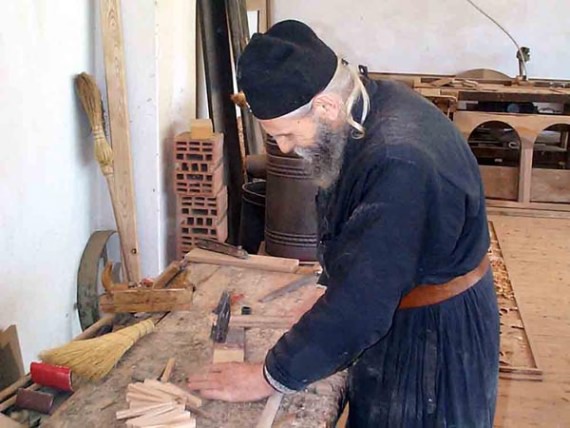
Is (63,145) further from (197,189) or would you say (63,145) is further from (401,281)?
(401,281)

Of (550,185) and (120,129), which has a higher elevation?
(120,129)

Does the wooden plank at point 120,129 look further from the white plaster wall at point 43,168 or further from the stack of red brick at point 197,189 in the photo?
the stack of red brick at point 197,189

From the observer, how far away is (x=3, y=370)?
211cm

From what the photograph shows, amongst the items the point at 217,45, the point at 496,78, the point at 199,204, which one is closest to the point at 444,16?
the point at 496,78

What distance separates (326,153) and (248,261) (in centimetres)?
105

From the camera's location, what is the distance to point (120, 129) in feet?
9.23

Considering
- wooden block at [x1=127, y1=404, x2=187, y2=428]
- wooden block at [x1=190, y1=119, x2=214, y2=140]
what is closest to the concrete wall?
wooden block at [x1=190, y1=119, x2=214, y2=140]

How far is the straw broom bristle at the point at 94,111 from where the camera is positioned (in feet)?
8.72

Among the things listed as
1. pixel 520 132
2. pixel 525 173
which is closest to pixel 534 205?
pixel 525 173

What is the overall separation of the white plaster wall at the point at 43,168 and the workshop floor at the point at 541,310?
109 centimetres

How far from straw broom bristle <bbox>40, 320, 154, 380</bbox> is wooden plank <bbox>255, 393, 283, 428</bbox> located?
403 mm

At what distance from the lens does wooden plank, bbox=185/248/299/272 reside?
2426mm

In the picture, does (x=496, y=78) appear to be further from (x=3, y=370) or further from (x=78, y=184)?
(x=3, y=370)

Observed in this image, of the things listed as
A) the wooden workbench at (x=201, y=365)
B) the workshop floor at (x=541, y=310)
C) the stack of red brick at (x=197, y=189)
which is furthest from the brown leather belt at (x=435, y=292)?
the stack of red brick at (x=197, y=189)
